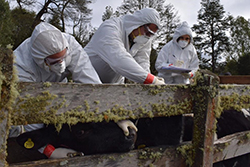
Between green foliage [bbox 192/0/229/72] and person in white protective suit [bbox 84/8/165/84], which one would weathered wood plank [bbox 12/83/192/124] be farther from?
green foliage [bbox 192/0/229/72]

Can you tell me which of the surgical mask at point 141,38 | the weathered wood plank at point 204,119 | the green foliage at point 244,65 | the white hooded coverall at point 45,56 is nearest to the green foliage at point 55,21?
the surgical mask at point 141,38

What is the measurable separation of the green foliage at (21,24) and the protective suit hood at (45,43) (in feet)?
55.1

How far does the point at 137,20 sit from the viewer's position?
10.7 feet

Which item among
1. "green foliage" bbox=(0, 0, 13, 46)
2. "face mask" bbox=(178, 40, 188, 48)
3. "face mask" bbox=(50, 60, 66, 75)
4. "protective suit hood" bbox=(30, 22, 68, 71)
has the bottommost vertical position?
"face mask" bbox=(50, 60, 66, 75)

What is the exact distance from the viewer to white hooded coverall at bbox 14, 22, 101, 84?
2260 mm

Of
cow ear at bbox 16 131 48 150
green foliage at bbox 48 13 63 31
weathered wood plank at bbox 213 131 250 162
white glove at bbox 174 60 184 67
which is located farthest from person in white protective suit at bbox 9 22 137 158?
green foliage at bbox 48 13 63 31

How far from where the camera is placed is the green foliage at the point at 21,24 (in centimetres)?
1805

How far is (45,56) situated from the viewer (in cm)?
228

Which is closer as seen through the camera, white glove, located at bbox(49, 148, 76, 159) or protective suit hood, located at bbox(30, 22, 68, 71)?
white glove, located at bbox(49, 148, 76, 159)

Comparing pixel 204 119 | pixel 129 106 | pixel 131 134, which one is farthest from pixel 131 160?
pixel 204 119

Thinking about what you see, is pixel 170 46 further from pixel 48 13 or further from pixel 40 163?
pixel 48 13

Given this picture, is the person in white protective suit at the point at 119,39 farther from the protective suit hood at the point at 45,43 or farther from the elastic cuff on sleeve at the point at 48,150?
the elastic cuff on sleeve at the point at 48,150

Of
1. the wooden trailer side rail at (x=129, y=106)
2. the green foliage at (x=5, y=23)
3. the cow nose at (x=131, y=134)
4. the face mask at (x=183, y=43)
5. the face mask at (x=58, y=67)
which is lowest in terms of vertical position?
the cow nose at (x=131, y=134)

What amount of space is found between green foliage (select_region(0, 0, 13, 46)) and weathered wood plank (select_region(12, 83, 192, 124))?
16685mm
